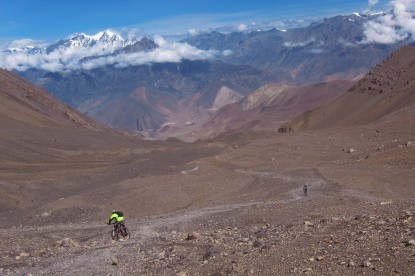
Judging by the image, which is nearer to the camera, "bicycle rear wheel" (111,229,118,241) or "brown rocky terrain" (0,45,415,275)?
"brown rocky terrain" (0,45,415,275)

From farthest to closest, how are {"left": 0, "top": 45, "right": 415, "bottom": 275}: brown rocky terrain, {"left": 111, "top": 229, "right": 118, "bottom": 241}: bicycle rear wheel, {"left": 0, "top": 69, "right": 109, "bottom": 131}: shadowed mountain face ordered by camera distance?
{"left": 0, "top": 69, "right": 109, "bottom": 131}: shadowed mountain face → {"left": 111, "top": 229, "right": 118, "bottom": 241}: bicycle rear wheel → {"left": 0, "top": 45, "right": 415, "bottom": 275}: brown rocky terrain

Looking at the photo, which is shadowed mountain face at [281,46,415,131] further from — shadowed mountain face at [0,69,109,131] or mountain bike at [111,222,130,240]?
mountain bike at [111,222,130,240]

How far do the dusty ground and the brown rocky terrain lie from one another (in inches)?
3.0

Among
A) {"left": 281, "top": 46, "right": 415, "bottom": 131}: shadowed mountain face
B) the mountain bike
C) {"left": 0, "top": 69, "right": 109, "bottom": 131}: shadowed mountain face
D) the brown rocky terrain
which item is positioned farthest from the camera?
{"left": 0, "top": 69, "right": 109, "bottom": 131}: shadowed mountain face

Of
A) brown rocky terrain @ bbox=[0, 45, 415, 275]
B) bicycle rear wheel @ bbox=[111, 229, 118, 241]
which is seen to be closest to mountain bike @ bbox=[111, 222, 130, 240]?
bicycle rear wheel @ bbox=[111, 229, 118, 241]

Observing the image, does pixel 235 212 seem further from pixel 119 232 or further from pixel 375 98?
pixel 375 98

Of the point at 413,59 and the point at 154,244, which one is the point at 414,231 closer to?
the point at 154,244

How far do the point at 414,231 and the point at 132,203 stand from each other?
27.3 metres

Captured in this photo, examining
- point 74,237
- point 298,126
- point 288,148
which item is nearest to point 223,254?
point 74,237

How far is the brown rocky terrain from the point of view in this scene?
16.6 meters

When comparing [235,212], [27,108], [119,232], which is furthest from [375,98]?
[119,232]

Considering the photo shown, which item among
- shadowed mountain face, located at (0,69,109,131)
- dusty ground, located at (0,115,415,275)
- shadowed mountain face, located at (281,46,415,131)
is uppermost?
shadowed mountain face, located at (0,69,109,131)

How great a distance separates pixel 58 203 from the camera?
39.8 meters

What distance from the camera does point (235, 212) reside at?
31141mm
